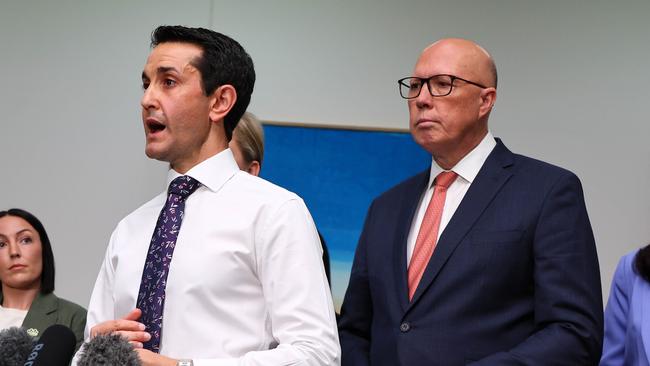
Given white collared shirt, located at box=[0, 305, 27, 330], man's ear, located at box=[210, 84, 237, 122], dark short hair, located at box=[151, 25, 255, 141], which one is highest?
dark short hair, located at box=[151, 25, 255, 141]

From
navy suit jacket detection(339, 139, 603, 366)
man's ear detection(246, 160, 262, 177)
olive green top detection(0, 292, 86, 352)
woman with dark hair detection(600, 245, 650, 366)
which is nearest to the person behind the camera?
navy suit jacket detection(339, 139, 603, 366)

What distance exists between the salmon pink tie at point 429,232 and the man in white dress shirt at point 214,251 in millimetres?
538

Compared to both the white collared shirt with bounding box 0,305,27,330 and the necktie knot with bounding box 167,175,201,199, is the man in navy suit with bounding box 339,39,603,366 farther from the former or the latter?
the white collared shirt with bounding box 0,305,27,330

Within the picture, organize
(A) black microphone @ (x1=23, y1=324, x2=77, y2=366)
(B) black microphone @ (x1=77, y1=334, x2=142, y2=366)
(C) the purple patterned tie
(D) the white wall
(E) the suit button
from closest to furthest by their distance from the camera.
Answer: (B) black microphone @ (x1=77, y1=334, x2=142, y2=366) → (A) black microphone @ (x1=23, y1=324, x2=77, y2=366) → (C) the purple patterned tie → (E) the suit button → (D) the white wall

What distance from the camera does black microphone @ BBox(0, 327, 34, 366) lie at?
1.82 meters

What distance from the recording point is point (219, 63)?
215cm

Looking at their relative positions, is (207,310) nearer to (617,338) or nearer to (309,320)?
(309,320)

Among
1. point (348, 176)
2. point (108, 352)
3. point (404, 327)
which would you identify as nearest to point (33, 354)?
point (108, 352)

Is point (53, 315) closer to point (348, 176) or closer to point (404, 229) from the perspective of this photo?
point (348, 176)

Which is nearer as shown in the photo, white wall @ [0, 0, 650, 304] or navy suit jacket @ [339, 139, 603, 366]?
navy suit jacket @ [339, 139, 603, 366]

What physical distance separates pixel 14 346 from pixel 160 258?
35cm

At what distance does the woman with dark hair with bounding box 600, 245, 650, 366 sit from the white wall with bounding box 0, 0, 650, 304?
1.75 m

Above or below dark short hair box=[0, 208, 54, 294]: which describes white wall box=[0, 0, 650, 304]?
above

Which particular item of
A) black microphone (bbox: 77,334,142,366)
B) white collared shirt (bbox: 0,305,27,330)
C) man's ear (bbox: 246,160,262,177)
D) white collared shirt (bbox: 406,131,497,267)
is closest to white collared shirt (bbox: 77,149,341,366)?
black microphone (bbox: 77,334,142,366)
